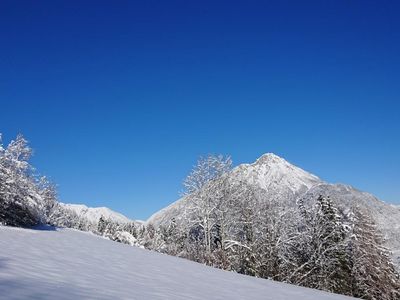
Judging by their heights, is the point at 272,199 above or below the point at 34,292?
above

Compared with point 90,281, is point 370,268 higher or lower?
higher

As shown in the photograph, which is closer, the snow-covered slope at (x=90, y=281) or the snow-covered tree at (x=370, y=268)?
the snow-covered slope at (x=90, y=281)

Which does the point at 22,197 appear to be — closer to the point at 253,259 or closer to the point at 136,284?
the point at 136,284

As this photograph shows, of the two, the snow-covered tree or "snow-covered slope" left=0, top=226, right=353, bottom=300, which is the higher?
the snow-covered tree

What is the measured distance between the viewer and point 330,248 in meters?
29.2

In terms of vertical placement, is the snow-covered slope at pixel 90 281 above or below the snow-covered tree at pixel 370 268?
below

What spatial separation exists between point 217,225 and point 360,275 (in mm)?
11323

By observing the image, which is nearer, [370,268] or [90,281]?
[90,281]

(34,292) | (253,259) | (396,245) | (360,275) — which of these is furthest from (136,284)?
(396,245)

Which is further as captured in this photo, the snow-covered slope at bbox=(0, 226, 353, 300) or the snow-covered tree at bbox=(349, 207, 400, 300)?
the snow-covered tree at bbox=(349, 207, 400, 300)

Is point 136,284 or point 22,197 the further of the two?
point 22,197

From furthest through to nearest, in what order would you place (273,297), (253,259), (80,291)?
(253,259)
(273,297)
(80,291)

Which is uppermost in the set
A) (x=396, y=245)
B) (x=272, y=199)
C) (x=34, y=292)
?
(x=396, y=245)

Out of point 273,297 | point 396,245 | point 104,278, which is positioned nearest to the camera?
point 104,278
